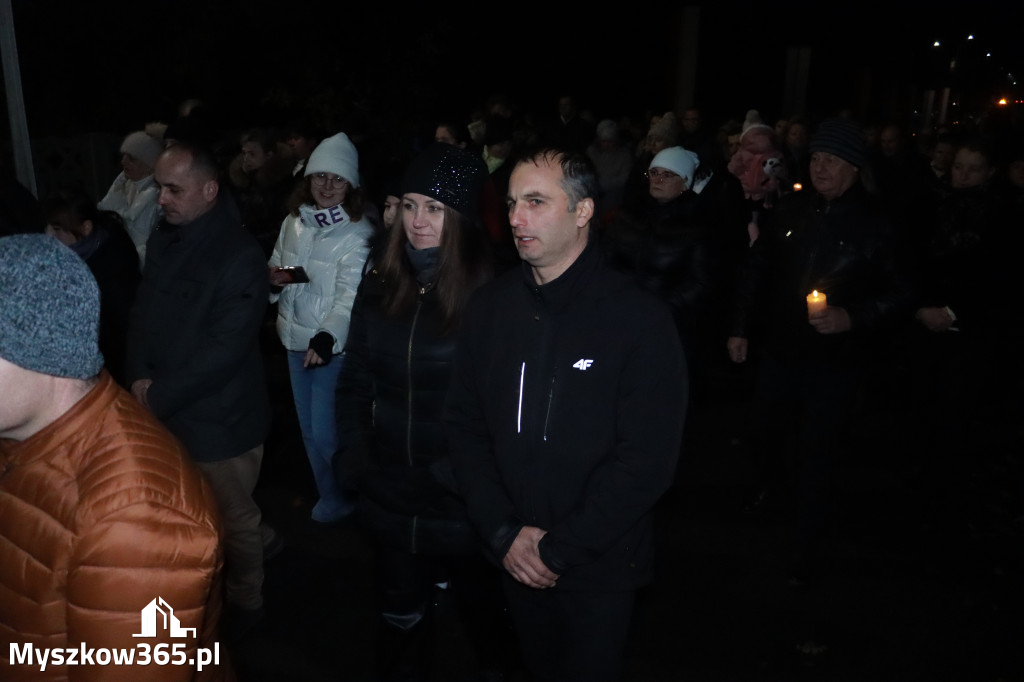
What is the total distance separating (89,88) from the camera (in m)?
15.2

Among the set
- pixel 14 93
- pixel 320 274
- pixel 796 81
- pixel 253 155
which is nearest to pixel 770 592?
pixel 320 274

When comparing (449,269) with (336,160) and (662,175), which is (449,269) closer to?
(336,160)

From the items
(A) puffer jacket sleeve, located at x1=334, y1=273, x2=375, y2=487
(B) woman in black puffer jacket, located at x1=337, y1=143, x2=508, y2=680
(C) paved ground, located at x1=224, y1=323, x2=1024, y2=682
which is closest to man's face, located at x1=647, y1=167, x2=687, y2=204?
(C) paved ground, located at x1=224, y1=323, x2=1024, y2=682

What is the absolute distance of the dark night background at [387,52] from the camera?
1419cm

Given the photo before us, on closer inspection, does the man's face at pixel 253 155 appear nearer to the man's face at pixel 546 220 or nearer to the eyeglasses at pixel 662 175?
the eyeglasses at pixel 662 175

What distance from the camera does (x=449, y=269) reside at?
3107mm

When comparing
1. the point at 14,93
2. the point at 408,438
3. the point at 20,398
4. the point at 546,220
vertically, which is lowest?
the point at 408,438

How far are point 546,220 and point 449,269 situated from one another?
1.68 ft

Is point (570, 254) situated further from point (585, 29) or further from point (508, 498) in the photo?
point (585, 29)

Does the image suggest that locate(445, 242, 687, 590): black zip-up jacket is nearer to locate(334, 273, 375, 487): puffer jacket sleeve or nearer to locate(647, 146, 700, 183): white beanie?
locate(334, 273, 375, 487): puffer jacket sleeve

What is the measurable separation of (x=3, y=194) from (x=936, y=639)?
533cm

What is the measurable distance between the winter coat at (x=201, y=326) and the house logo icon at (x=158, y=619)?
6.91 feet

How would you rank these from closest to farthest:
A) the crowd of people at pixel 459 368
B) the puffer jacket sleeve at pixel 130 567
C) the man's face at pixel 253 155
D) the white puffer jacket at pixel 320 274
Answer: the puffer jacket sleeve at pixel 130 567, the crowd of people at pixel 459 368, the white puffer jacket at pixel 320 274, the man's face at pixel 253 155

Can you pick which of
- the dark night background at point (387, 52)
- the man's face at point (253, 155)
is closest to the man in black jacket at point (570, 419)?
the man's face at point (253, 155)
